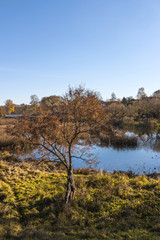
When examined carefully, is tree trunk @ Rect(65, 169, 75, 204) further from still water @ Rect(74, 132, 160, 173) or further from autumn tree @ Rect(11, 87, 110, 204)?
still water @ Rect(74, 132, 160, 173)

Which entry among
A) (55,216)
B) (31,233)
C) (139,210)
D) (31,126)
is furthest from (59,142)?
(139,210)

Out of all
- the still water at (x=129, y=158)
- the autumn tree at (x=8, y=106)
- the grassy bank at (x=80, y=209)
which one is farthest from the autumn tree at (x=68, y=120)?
the autumn tree at (x=8, y=106)

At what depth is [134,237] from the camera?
5.83 m

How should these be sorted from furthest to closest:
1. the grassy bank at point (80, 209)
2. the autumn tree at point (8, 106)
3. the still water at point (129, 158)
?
1. the autumn tree at point (8, 106)
2. the still water at point (129, 158)
3. the grassy bank at point (80, 209)

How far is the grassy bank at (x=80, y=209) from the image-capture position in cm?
630

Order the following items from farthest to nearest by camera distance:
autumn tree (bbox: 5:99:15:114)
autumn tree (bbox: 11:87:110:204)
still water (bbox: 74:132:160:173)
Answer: autumn tree (bbox: 5:99:15:114)
still water (bbox: 74:132:160:173)
autumn tree (bbox: 11:87:110:204)

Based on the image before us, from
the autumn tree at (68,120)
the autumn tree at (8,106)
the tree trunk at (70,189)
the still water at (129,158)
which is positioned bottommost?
the still water at (129,158)

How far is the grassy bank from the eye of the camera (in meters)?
6.30

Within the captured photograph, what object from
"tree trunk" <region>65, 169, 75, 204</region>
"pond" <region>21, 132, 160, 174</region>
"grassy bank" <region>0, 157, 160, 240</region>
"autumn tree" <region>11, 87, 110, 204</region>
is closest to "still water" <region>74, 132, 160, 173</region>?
"pond" <region>21, 132, 160, 174</region>

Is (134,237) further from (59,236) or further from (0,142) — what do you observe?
(0,142)

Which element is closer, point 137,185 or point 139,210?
point 139,210

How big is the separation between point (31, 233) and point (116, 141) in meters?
21.4

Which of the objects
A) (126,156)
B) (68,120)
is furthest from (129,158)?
(68,120)

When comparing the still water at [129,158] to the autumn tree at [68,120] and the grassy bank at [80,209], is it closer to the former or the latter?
the grassy bank at [80,209]
